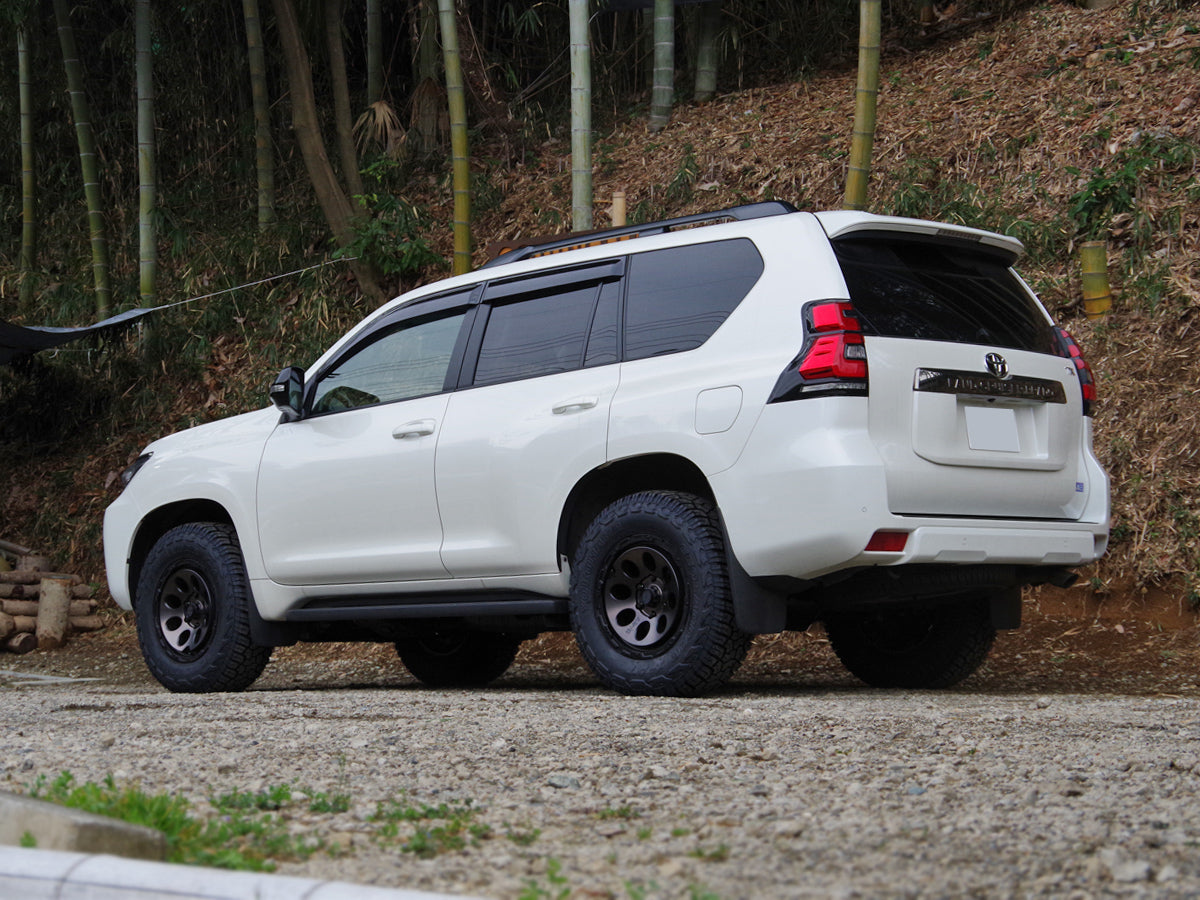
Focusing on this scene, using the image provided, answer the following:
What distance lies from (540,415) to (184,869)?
361 cm

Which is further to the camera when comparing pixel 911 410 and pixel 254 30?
pixel 254 30

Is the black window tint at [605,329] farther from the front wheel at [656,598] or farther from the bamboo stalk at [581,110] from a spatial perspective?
the bamboo stalk at [581,110]

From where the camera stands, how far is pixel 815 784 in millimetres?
3619

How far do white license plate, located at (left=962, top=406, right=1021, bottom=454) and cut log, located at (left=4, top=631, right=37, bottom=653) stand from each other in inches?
331

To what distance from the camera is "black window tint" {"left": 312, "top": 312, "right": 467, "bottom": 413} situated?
6.52m

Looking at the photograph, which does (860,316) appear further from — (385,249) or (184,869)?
(385,249)

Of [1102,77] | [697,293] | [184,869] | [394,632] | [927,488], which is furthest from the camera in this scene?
[1102,77]

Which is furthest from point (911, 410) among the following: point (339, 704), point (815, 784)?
point (339, 704)

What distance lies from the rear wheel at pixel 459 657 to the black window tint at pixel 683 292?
8.26ft

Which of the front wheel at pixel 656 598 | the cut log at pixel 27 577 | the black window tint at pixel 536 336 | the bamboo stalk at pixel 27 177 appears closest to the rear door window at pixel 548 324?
the black window tint at pixel 536 336

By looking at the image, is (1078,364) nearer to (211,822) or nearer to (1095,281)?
(1095,281)

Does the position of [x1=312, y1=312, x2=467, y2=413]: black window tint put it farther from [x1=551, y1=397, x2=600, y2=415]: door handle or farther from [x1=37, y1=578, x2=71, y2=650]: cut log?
[x1=37, y1=578, x2=71, y2=650]: cut log

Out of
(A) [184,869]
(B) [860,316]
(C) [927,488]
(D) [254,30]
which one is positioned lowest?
(A) [184,869]

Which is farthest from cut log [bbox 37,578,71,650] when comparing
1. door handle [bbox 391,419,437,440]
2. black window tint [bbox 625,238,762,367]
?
black window tint [bbox 625,238,762,367]
